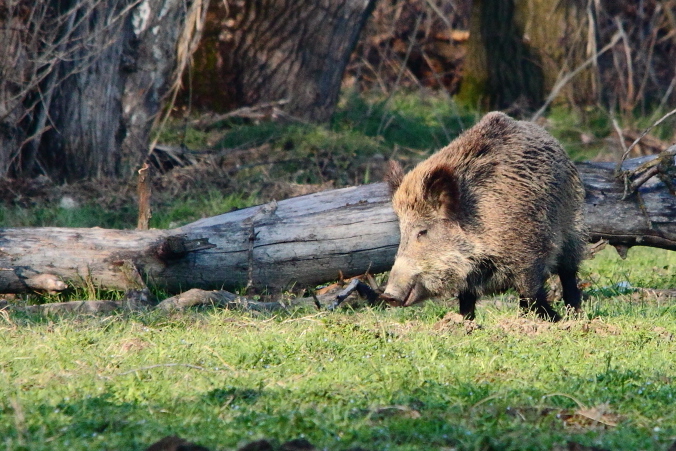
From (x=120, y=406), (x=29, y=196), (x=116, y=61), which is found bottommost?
(x=29, y=196)

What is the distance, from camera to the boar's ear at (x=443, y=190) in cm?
564

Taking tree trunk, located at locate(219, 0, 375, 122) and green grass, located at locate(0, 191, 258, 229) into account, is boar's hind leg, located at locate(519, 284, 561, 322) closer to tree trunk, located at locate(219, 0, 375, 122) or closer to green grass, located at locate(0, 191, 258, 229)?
green grass, located at locate(0, 191, 258, 229)

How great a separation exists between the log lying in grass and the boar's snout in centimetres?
129

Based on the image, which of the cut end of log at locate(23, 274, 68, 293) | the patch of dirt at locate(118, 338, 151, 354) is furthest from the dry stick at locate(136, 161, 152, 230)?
the patch of dirt at locate(118, 338, 151, 354)

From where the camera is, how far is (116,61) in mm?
9688

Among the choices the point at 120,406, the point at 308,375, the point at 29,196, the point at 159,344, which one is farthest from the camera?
the point at 29,196

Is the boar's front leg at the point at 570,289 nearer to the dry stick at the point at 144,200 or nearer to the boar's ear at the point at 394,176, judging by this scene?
the boar's ear at the point at 394,176

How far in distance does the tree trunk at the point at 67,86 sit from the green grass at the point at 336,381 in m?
3.99

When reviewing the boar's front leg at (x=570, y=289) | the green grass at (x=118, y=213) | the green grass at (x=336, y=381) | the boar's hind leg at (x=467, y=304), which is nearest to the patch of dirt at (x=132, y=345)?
the green grass at (x=336, y=381)

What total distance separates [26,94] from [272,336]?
17.7 ft

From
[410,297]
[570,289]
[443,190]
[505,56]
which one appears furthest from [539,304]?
[505,56]

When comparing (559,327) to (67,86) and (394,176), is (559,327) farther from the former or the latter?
(67,86)

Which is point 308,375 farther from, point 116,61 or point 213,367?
point 116,61

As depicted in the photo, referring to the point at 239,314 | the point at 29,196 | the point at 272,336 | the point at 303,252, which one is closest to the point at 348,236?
the point at 303,252
